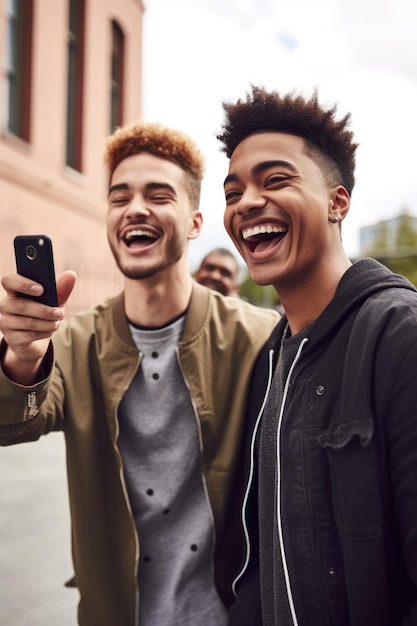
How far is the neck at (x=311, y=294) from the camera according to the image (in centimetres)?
151

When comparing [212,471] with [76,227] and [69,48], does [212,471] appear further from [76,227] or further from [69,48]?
[69,48]

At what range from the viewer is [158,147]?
232 cm

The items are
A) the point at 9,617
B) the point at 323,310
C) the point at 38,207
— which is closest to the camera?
the point at 323,310

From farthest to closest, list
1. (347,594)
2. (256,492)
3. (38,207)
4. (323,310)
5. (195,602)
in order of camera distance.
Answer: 1. (38,207)
2. (195,602)
3. (256,492)
4. (323,310)
5. (347,594)

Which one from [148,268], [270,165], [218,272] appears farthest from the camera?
[218,272]

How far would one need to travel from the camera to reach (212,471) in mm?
2055

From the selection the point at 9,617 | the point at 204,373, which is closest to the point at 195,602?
the point at 204,373

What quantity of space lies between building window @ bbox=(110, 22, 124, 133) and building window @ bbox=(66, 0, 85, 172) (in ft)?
7.79

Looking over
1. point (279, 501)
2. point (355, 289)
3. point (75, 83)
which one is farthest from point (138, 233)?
point (75, 83)

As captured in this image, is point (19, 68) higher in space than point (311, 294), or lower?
higher

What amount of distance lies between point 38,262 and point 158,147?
100cm

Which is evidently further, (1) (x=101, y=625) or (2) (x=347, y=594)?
(1) (x=101, y=625)

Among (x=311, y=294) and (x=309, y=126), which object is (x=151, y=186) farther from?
(x=311, y=294)

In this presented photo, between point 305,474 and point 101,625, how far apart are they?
4.11ft
